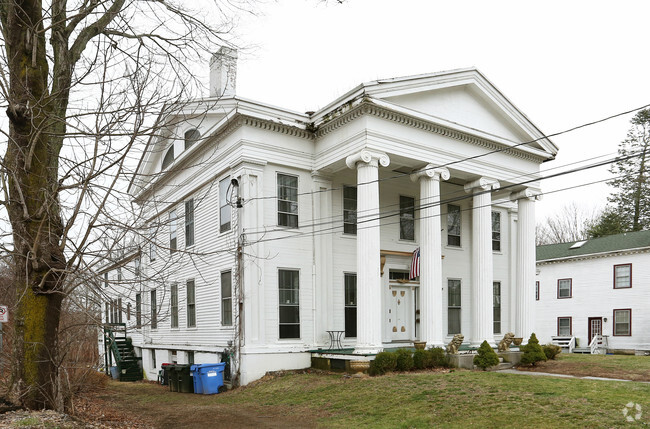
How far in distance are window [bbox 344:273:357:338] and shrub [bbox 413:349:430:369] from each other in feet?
11.2

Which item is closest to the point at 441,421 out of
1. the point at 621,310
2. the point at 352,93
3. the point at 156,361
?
the point at 352,93

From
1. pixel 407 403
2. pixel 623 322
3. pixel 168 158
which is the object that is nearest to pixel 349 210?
pixel 407 403

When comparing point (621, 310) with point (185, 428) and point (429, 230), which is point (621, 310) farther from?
point (185, 428)

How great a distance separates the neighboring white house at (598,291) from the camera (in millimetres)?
32188

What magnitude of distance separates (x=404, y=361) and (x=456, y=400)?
175 inches

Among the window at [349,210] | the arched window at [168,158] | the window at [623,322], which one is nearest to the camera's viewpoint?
the window at [349,210]

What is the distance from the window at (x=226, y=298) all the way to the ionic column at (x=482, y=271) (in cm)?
872

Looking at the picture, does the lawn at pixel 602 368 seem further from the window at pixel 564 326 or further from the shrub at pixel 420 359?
the window at pixel 564 326

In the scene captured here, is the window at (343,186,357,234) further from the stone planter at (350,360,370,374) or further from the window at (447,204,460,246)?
the stone planter at (350,360,370,374)

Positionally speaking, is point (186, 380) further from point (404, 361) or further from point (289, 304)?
point (404, 361)

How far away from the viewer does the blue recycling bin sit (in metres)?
17.5

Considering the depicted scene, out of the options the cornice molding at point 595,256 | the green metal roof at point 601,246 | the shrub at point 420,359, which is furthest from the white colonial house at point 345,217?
the green metal roof at point 601,246

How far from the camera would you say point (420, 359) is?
16734mm
